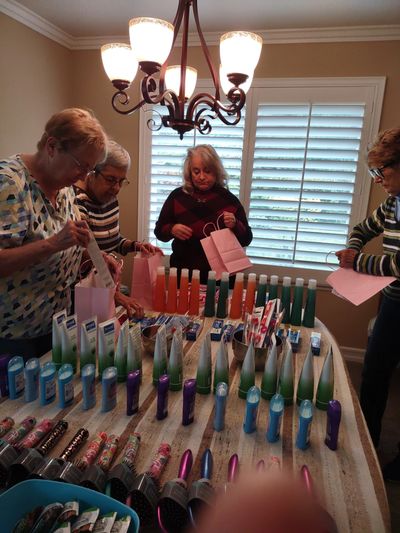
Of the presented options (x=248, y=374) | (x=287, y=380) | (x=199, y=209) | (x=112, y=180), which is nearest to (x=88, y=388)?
(x=248, y=374)

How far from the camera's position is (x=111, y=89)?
10.4 feet

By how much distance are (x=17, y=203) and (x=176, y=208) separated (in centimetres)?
124

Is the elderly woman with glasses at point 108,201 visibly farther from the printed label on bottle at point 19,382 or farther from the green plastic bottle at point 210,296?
the printed label on bottle at point 19,382

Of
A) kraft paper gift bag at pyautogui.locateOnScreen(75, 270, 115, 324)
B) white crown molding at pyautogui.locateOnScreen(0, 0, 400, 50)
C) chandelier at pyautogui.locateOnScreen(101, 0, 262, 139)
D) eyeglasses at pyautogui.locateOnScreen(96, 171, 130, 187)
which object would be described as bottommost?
kraft paper gift bag at pyautogui.locateOnScreen(75, 270, 115, 324)

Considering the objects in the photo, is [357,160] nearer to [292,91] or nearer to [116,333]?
[292,91]

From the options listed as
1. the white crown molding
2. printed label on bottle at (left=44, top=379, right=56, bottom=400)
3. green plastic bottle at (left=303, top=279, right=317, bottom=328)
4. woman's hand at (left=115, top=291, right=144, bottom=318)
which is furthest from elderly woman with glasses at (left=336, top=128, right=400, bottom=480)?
the white crown molding

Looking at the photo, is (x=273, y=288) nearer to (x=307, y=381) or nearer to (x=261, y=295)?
(x=261, y=295)

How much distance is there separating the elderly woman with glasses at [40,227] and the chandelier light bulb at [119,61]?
1.23 ft

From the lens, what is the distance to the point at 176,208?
2.31m

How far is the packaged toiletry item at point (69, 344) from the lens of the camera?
45.3 inches

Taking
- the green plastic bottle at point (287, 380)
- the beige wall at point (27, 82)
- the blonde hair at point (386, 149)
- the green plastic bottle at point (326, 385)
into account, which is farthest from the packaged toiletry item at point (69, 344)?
the beige wall at point (27, 82)

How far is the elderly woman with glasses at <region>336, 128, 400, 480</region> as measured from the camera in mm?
1524

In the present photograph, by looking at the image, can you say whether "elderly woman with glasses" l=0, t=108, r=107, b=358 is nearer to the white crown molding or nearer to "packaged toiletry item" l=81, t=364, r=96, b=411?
"packaged toiletry item" l=81, t=364, r=96, b=411

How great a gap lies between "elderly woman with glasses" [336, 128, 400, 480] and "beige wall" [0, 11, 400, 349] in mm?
1222
